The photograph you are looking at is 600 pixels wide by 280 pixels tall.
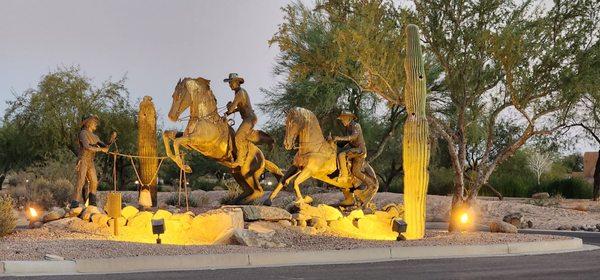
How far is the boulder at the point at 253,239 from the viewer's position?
17828 mm

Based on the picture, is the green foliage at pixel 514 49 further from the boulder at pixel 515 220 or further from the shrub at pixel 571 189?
the shrub at pixel 571 189

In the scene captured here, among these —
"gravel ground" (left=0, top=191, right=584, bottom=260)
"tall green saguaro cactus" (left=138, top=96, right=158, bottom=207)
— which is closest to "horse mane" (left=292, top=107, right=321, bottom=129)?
"gravel ground" (left=0, top=191, right=584, bottom=260)

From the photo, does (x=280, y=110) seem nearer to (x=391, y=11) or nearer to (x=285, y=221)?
(x=391, y=11)

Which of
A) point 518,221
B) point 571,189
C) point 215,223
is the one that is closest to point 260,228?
point 215,223

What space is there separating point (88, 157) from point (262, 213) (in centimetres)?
435

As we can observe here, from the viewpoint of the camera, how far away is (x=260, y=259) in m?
15.9

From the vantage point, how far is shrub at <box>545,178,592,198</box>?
47.7 metres

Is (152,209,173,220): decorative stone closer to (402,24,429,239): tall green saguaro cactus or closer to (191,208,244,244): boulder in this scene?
(191,208,244,244): boulder

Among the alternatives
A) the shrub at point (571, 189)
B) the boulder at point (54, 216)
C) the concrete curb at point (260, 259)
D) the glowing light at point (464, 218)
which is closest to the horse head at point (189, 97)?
the boulder at point (54, 216)

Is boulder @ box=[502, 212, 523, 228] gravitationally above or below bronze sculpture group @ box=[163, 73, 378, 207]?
below

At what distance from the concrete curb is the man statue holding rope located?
274 inches

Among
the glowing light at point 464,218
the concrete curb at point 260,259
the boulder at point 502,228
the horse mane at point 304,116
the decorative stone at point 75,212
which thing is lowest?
the concrete curb at point 260,259

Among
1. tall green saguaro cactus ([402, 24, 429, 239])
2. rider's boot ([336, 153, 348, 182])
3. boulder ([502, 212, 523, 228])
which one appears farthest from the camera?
boulder ([502, 212, 523, 228])

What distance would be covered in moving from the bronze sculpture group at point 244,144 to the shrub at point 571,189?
2725 centimetres
